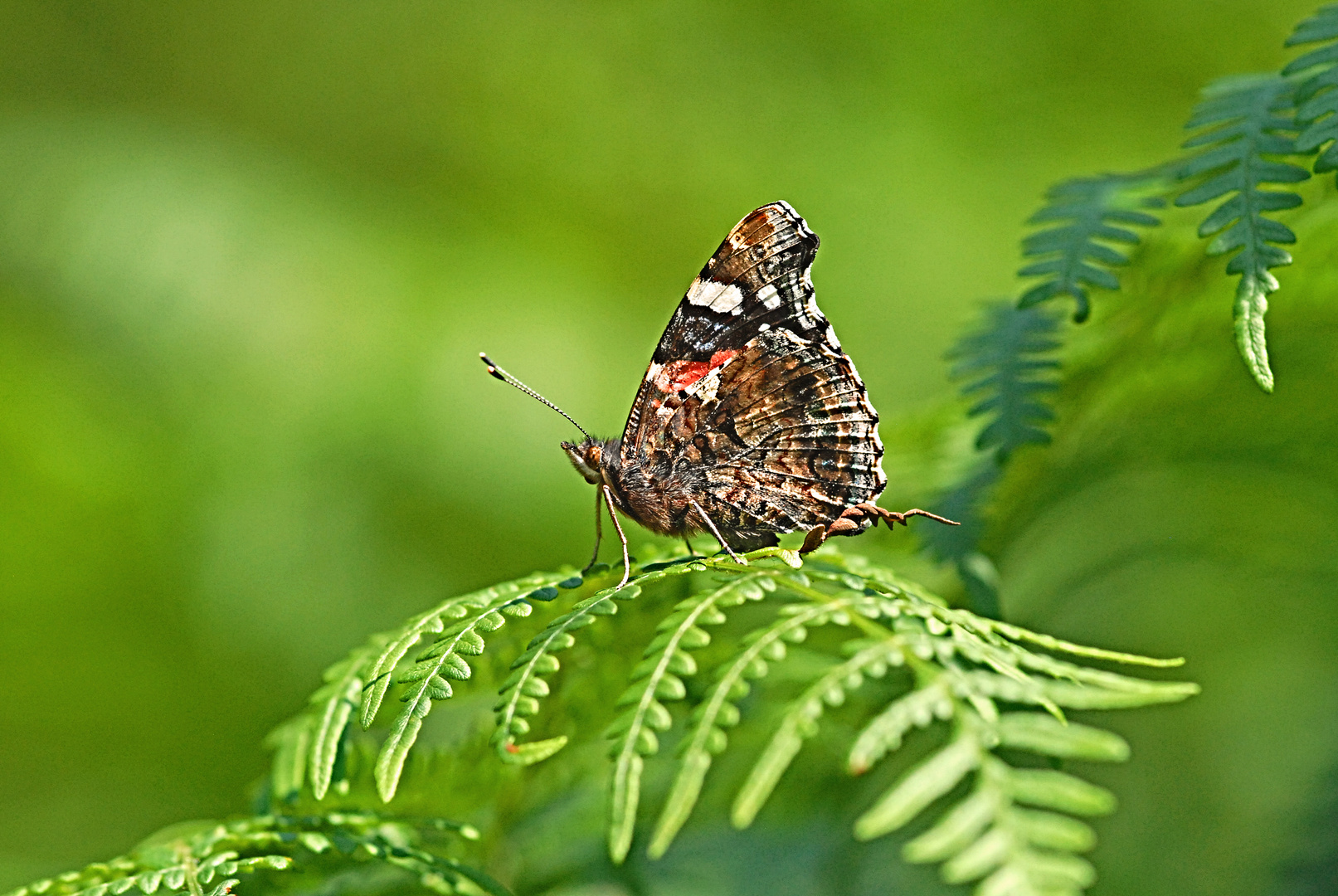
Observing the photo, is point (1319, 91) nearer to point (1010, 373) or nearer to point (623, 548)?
point (1010, 373)

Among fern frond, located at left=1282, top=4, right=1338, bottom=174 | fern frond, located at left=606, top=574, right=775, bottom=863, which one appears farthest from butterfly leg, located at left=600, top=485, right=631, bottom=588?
fern frond, located at left=1282, top=4, right=1338, bottom=174

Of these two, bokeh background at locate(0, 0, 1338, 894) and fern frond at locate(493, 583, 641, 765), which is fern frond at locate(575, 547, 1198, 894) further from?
bokeh background at locate(0, 0, 1338, 894)

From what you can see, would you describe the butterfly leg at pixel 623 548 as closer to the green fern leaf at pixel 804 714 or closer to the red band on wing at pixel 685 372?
the red band on wing at pixel 685 372

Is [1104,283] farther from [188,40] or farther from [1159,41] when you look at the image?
[188,40]

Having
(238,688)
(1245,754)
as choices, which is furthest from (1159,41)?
(238,688)

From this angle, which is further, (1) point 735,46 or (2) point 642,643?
(1) point 735,46

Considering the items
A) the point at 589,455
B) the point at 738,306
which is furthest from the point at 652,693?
the point at 738,306
